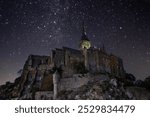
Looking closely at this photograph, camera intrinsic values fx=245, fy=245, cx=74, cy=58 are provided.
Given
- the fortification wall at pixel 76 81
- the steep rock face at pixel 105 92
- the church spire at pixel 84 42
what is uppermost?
the church spire at pixel 84 42

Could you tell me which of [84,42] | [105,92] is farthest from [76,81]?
[84,42]

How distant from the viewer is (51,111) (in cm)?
366

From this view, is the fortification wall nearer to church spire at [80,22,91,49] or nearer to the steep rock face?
the steep rock face

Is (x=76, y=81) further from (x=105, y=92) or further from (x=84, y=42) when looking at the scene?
(x=84, y=42)

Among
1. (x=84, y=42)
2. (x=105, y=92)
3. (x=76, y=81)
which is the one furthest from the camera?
(x=84, y=42)

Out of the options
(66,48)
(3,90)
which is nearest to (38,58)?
(66,48)

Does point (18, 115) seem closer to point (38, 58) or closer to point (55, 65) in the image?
point (55, 65)

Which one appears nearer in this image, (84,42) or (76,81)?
(76,81)

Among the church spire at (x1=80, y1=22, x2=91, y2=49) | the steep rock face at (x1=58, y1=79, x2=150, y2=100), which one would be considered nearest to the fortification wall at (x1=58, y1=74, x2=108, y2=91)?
the steep rock face at (x1=58, y1=79, x2=150, y2=100)

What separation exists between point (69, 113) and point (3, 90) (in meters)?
7.96

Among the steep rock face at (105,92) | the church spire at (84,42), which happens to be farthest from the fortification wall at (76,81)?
the church spire at (84,42)

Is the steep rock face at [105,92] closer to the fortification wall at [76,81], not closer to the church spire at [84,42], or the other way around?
the fortification wall at [76,81]

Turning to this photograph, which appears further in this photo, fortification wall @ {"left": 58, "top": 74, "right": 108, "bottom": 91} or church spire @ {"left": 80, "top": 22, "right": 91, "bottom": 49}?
church spire @ {"left": 80, "top": 22, "right": 91, "bottom": 49}

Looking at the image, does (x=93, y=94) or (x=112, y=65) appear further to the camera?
(x=112, y=65)
